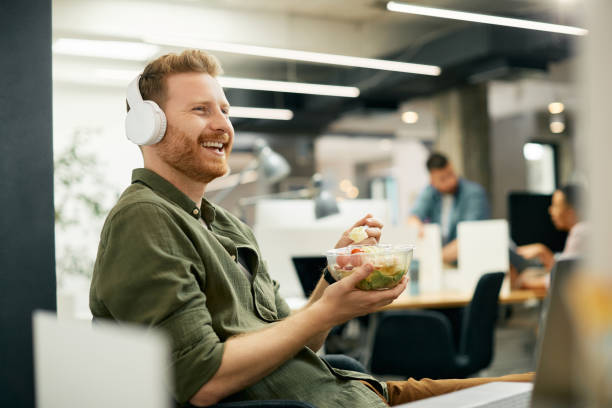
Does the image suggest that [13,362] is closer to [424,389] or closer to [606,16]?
[424,389]

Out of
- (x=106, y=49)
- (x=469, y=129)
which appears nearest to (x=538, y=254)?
(x=469, y=129)

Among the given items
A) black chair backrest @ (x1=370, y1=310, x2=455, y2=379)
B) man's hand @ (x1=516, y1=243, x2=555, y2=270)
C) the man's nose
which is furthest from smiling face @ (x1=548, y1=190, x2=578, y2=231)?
the man's nose

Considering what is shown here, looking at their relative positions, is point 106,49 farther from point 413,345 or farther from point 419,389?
point 419,389

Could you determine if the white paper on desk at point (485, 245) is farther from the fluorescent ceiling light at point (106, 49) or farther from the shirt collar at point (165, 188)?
the fluorescent ceiling light at point (106, 49)

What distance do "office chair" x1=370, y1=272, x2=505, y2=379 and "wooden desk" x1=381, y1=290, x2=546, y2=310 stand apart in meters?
0.21

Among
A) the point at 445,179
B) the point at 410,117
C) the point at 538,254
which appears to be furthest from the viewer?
the point at 410,117

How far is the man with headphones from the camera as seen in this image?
1155 mm

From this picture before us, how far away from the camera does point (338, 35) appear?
24.8 ft

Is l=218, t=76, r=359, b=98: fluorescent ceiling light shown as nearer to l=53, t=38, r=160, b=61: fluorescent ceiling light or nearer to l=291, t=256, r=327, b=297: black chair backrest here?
l=53, t=38, r=160, b=61: fluorescent ceiling light

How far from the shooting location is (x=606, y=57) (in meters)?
0.50

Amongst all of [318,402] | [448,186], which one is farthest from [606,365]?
[448,186]

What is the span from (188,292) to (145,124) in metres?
0.47

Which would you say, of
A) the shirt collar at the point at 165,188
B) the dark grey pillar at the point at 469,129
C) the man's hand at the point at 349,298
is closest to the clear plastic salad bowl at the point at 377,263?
the man's hand at the point at 349,298

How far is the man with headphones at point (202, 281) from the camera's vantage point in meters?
1.16
